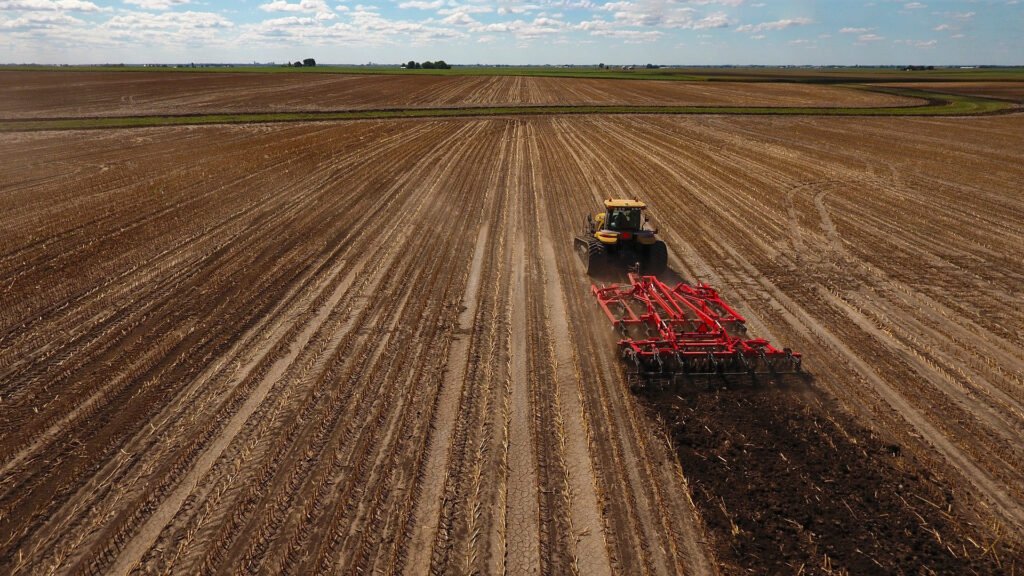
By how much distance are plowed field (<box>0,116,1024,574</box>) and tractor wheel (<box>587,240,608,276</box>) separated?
451 mm

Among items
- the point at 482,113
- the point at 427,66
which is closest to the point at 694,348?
the point at 482,113

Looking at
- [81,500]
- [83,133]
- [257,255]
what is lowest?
[81,500]

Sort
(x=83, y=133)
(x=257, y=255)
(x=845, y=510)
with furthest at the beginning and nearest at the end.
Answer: (x=83, y=133) → (x=257, y=255) → (x=845, y=510)

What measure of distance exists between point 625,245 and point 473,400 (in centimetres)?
669

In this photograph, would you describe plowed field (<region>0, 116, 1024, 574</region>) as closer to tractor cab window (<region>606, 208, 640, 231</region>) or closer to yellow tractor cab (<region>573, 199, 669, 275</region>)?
yellow tractor cab (<region>573, 199, 669, 275</region>)

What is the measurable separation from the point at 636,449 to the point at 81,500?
6.87m

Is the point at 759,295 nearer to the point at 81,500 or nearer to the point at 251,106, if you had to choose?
the point at 81,500

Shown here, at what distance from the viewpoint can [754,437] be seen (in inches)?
289

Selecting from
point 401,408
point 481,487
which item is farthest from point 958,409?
point 401,408

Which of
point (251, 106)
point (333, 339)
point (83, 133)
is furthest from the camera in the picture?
point (251, 106)

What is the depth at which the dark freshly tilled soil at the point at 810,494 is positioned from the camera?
5.58 meters

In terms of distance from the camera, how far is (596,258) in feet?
43.1

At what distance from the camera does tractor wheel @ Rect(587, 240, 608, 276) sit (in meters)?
13.1

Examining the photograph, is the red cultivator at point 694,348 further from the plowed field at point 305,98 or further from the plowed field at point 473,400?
the plowed field at point 305,98
